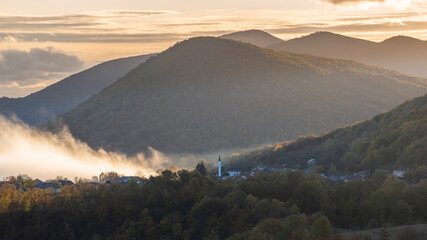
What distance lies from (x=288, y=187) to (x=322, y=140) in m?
78.1

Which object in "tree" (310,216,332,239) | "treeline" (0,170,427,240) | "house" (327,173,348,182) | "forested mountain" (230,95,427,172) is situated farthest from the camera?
"forested mountain" (230,95,427,172)

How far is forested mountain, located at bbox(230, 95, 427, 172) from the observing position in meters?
116

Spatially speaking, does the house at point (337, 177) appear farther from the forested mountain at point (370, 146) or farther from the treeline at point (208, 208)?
the treeline at point (208, 208)

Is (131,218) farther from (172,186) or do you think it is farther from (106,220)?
(172,186)

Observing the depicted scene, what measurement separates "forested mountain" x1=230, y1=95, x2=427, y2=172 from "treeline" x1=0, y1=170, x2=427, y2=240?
2250 centimetres

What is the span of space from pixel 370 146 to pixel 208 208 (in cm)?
5902

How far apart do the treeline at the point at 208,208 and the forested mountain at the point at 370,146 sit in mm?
22497

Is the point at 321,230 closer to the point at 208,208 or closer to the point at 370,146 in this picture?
the point at 208,208

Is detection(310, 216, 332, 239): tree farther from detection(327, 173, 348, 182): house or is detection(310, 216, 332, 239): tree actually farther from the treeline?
detection(327, 173, 348, 182): house

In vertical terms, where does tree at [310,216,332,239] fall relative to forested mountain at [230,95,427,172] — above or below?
above

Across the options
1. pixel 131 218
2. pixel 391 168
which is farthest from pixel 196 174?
pixel 391 168

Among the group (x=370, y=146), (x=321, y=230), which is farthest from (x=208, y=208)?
(x=370, y=146)

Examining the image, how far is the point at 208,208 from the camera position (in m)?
78.5

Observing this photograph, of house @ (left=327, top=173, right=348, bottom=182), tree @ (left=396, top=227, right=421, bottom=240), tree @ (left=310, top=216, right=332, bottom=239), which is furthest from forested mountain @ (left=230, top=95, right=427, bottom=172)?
tree @ (left=396, top=227, right=421, bottom=240)
